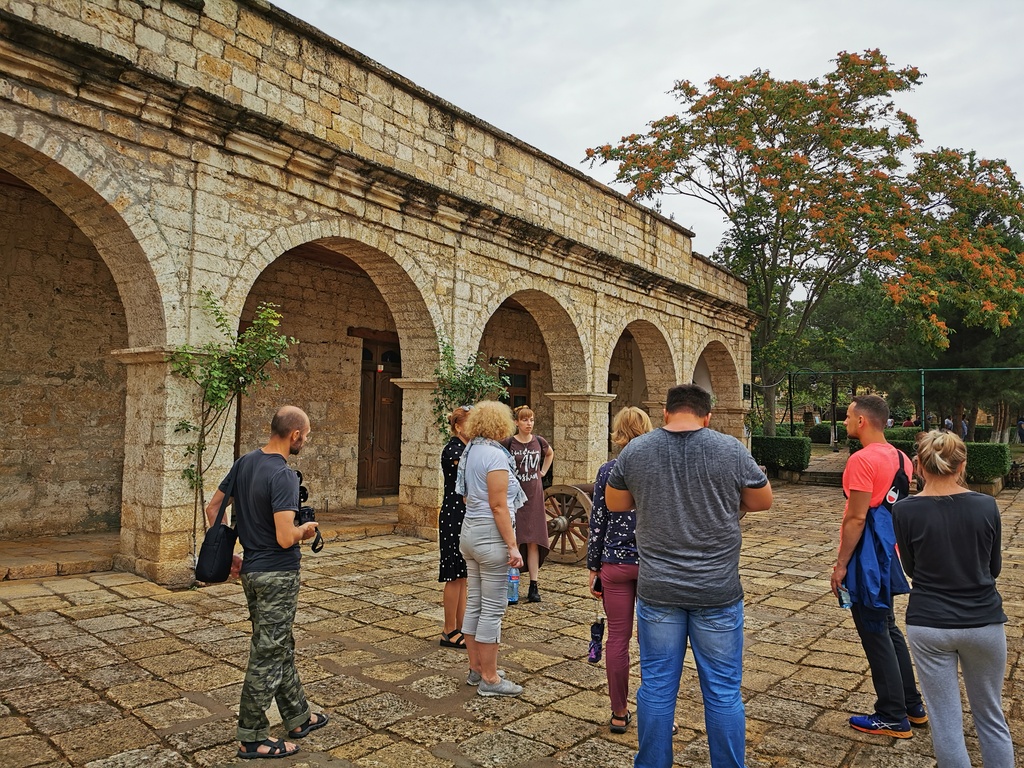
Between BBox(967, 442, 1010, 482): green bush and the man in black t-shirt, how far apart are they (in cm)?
1443

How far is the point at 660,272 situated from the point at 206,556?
417 inches

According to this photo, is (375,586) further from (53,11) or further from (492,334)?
(492,334)

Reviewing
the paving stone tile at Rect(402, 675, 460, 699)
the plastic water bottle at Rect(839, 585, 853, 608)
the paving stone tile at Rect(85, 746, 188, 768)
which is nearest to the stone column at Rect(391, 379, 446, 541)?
the paving stone tile at Rect(402, 675, 460, 699)

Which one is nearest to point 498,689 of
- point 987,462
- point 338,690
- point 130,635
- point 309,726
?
point 338,690

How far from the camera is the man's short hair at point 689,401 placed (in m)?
2.57

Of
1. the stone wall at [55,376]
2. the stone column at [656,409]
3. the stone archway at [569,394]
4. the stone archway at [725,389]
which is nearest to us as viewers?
the stone wall at [55,376]

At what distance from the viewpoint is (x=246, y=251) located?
6.17 meters

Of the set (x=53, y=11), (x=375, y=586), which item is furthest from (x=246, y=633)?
(x=53, y=11)

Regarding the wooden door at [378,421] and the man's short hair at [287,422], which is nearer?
the man's short hair at [287,422]

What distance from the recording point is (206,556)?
289cm

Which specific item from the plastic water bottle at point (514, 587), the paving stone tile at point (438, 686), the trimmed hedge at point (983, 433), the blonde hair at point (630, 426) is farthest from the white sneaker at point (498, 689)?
the trimmed hedge at point (983, 433)

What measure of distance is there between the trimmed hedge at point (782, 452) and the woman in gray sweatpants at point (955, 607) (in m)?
14.7

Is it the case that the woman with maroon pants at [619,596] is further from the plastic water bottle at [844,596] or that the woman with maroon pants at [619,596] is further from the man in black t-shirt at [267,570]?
the man in black t-shirt at [267,570]

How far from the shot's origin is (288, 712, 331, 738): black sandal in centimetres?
302
